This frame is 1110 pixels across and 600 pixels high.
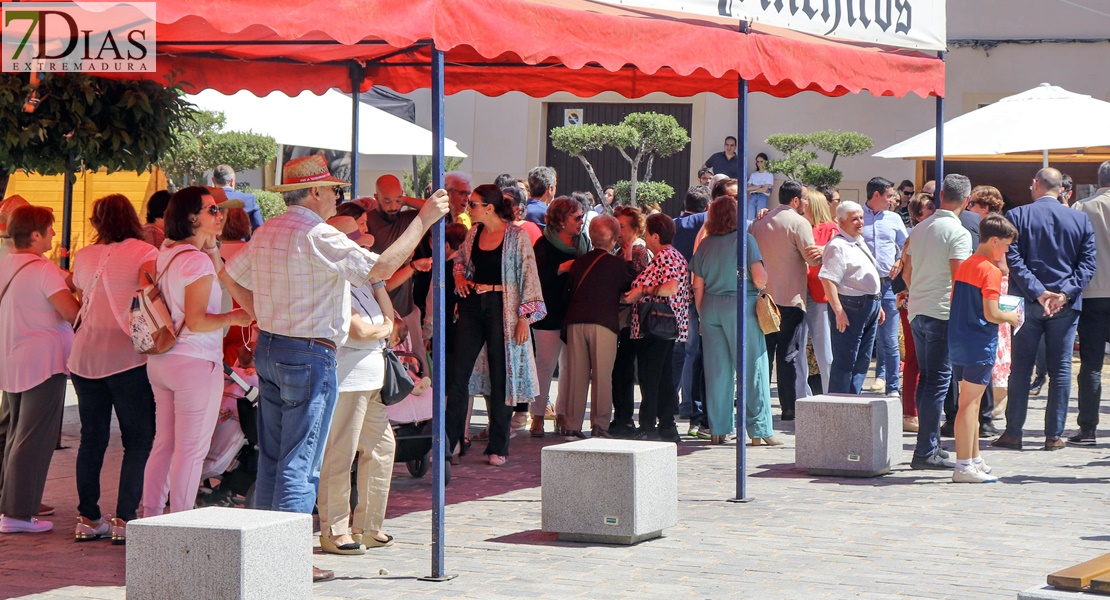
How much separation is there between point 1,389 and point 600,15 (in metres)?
3.94

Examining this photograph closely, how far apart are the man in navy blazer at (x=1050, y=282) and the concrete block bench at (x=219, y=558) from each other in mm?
6988

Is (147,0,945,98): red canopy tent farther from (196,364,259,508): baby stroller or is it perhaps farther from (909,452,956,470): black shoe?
(909,452,956,470): black shoe

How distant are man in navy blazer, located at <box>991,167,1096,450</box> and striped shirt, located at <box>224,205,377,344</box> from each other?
6254 millimetres

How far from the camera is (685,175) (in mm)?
28312

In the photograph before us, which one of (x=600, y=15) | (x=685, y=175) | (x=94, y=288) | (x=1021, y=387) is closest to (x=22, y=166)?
(x=94, y=288)

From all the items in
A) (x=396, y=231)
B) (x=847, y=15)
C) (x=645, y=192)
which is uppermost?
(x=645, y=192)

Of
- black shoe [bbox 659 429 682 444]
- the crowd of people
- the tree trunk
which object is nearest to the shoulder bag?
the crowd of people

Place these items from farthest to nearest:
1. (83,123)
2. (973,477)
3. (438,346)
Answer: (973,477), (83,123), (438,346)

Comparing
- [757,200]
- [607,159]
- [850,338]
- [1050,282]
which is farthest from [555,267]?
[607,159]

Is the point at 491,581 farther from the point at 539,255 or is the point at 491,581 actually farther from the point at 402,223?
the point at 539,255

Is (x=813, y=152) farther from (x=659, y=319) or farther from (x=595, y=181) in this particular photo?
(x=659, y=319)

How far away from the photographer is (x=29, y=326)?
8164mm

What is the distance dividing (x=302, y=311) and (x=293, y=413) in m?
0.47

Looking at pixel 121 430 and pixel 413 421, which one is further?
pixel 413 421
